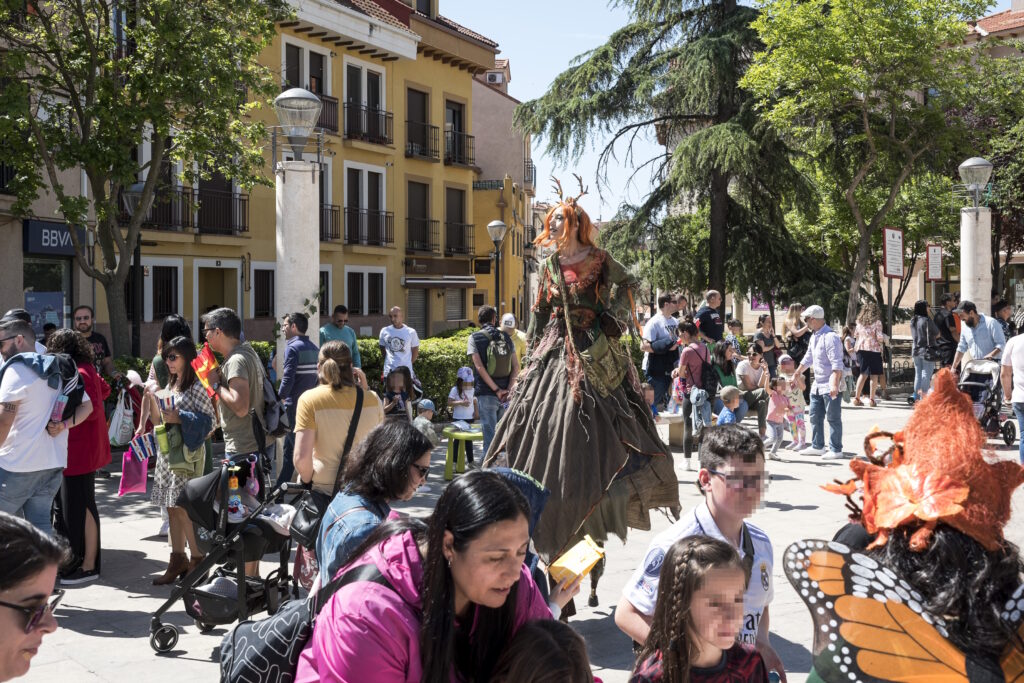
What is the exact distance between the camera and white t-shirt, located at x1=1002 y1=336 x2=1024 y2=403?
10.8m

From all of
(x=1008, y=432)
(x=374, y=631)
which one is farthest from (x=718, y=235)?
(x=374, y=631)

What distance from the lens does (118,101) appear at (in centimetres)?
1502

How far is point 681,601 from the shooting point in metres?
2.73

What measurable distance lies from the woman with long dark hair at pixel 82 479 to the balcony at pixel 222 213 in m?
20.0

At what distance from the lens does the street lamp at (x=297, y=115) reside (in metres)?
9.50

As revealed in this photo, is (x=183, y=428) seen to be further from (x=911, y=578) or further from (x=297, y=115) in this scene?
(x=911, y=578)

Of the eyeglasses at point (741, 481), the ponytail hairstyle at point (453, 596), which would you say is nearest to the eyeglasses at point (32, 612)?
the ponytail hairstyle at point (453, 596)

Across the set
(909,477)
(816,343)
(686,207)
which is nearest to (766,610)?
(909,477)

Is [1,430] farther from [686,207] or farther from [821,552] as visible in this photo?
[686,207]

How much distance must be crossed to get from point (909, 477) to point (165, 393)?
19.2ft

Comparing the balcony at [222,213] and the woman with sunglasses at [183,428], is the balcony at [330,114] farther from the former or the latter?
the woman with sunglasses at [183,428]

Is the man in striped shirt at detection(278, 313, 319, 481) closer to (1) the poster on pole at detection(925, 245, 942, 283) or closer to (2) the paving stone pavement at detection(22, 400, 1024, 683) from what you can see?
(2) the paving stone pavement at detection(22, 400, 1024, 683)

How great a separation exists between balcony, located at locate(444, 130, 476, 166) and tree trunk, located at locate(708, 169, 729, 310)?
12.2m

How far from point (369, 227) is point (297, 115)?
23.6 m
